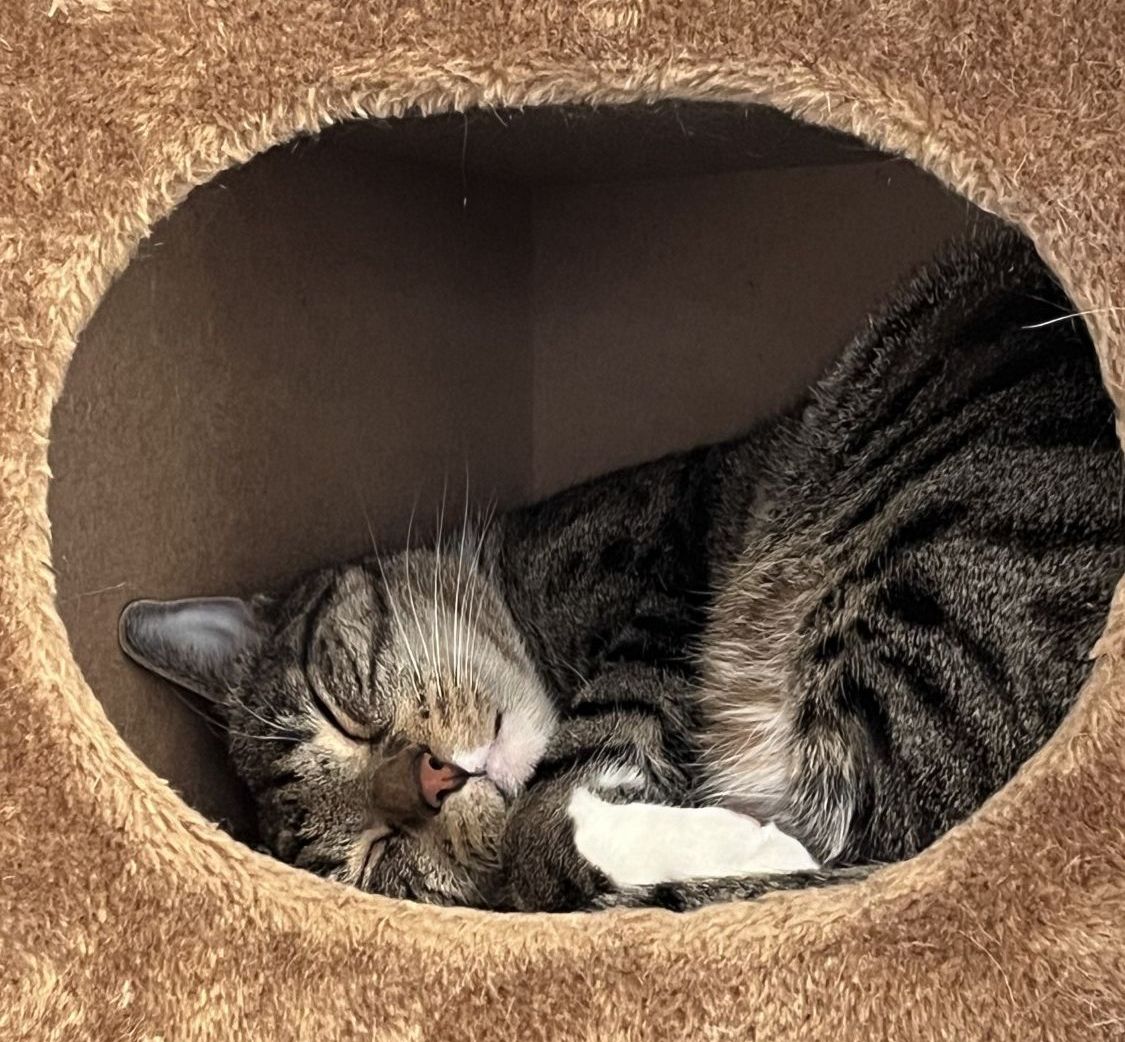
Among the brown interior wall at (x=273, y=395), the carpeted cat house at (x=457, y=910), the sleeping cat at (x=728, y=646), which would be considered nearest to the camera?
the carpeted cat house at (x=457, y=910)

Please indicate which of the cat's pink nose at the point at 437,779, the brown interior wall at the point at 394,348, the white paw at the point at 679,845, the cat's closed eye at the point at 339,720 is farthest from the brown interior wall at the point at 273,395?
the white paw at the point at 679,845

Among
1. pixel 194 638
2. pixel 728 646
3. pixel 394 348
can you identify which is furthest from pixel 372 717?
pixel 394 348

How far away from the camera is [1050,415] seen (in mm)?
1005

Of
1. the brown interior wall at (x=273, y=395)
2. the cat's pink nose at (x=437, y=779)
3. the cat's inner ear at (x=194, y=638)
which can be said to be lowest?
the cat's pink nose at (x=437, y=779)

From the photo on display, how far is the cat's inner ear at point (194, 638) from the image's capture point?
122 cm

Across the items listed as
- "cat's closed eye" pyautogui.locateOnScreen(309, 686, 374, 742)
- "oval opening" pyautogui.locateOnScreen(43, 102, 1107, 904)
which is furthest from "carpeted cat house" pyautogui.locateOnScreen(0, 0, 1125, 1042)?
"cat's closed eye" pyautogui.locateOnScreen(309, 686, 374, 742)

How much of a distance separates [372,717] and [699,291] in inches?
35.2

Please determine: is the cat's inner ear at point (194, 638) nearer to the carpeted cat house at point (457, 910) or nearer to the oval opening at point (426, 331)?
the oval opening at point (426, 331)

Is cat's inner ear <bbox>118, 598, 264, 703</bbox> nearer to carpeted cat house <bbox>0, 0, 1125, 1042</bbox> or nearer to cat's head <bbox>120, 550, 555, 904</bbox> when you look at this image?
cat's head <bbox>120, 550, 555, 904</bbox>

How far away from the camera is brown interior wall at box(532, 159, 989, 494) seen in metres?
1.74

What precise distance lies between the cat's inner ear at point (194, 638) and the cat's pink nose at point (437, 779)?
26 cm

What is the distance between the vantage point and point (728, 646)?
1231mm

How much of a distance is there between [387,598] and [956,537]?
678mm

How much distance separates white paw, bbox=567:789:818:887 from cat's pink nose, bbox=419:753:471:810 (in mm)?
169
